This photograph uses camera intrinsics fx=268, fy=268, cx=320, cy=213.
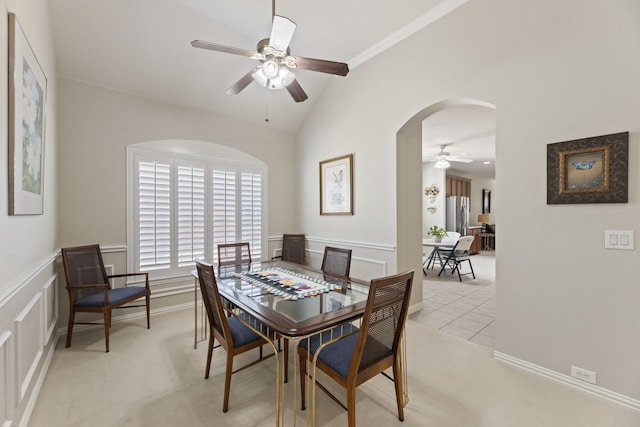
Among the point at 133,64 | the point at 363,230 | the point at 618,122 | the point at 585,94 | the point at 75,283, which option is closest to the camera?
the point at 618,122

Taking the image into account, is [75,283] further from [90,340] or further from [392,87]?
[392,87]

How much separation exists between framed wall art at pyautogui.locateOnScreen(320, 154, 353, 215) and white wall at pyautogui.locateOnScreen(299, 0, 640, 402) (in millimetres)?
1134

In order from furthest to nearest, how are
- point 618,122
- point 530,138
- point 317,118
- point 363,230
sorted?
point 317,118, point 363,230, point 530,138, point 618,122

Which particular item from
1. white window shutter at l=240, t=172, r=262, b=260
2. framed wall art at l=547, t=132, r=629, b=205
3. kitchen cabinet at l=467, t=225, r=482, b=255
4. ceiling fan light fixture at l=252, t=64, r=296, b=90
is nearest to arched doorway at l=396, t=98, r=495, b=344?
framed wall art at l=547, t=132, r=629, b=205

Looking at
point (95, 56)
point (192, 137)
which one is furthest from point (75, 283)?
point (95, 56)

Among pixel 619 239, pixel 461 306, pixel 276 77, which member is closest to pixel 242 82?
pixel 276 77

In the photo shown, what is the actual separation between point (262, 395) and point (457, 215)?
7.78 metres

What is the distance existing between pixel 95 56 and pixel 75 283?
7.87 ft

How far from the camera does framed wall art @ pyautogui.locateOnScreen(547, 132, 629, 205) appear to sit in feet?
5.97

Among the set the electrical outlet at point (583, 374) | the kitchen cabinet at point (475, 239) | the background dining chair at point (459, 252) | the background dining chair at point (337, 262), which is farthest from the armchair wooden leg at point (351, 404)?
the kitchen cabinet at point (475, 239)

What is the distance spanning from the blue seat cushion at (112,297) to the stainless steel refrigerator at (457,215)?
25.5ft

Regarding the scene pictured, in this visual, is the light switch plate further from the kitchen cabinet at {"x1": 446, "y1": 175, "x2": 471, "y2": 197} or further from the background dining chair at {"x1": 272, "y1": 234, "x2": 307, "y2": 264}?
the kitchen cabinet at {"x1": 446, "y1": 175, "x2": 471, "y2": 197}

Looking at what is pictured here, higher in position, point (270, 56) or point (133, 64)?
point (133, 64)

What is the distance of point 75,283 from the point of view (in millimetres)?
2762
